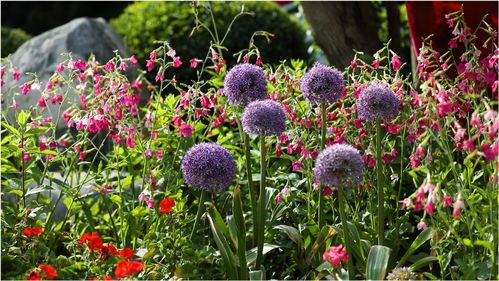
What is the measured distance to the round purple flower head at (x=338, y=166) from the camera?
103 inches

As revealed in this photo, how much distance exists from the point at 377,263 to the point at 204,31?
17.1 feet

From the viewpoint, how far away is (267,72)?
365 centimetres

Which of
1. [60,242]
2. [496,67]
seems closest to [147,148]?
[60,242]

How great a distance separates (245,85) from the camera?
3062 millimetres

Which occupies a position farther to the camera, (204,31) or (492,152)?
(204,31)

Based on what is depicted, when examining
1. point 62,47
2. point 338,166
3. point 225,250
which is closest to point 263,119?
point 338,166

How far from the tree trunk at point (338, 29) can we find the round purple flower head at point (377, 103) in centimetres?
254

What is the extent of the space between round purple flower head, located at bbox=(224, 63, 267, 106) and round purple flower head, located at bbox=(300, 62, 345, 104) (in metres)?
0.16

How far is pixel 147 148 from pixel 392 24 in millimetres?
3057

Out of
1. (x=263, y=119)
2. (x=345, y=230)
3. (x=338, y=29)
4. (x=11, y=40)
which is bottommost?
(x=345, y=230)

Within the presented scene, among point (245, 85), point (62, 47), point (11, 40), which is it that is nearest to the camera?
point (245, 85)

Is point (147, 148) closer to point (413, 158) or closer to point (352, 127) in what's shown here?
point (352, 127)

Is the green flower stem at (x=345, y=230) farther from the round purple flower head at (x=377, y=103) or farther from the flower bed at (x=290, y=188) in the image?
the round purple flower head at (x=377, y=103)

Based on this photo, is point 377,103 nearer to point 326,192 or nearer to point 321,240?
point 326,192
